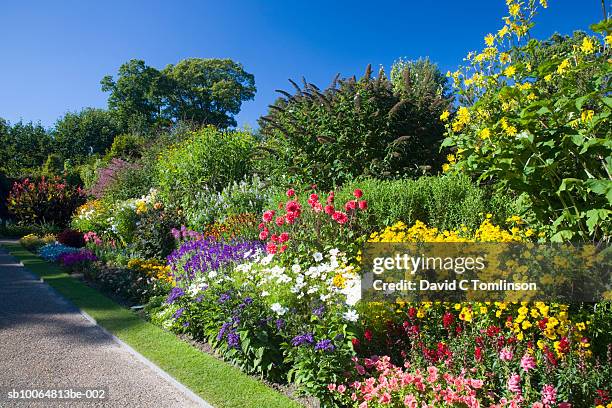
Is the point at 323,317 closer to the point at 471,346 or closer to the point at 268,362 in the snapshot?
the point at 268,362

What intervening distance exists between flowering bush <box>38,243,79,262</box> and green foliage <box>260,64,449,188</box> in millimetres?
5440

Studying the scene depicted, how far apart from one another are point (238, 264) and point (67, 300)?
308cm

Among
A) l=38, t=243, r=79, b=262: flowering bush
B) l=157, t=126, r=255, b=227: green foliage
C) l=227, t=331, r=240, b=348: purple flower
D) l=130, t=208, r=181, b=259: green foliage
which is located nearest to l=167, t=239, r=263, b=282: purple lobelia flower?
l=227, t=331, r=240, b=348: purple flower

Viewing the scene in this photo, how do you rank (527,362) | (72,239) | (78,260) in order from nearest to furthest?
(527,362) → (78,260) → (72,239)

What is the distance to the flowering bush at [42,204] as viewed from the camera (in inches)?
618

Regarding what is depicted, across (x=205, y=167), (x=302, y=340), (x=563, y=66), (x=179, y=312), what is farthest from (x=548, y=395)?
(x=205, y=167)

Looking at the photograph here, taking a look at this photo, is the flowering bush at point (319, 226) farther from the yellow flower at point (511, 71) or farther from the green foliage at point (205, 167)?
the green foliage at point (205, 167)

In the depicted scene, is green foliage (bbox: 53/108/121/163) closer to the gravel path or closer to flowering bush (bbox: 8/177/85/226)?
flowering bush (bbox: 8/177/85/226)

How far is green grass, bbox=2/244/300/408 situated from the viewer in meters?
3.34

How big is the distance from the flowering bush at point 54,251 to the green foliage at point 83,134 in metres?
24.8

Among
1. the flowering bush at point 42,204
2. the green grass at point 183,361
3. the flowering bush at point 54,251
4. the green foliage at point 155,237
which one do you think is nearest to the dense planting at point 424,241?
the green grass at point 183,361

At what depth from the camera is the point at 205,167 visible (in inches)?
413

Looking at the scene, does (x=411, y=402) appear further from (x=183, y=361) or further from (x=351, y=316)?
(x=183, y=361)

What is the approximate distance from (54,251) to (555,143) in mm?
10392
